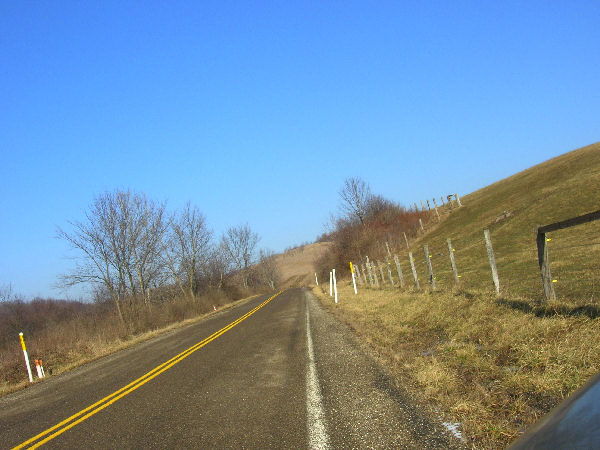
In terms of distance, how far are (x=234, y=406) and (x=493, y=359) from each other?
3751mm

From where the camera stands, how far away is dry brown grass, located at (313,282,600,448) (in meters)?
4.61

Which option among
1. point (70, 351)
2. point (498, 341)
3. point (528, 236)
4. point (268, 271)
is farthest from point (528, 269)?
point (268, 271)

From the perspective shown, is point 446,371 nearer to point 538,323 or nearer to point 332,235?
point 538,323

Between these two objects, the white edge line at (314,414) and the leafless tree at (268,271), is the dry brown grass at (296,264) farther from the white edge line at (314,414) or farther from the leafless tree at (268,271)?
the white edge line at (314,414)

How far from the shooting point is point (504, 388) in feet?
17.4

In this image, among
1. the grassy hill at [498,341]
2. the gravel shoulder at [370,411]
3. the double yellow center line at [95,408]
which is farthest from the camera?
the double yellow center line at [95,408]

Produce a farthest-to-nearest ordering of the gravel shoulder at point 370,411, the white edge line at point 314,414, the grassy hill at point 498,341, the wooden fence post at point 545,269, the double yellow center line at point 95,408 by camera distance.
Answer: the wooden fence post at point 545,269
the double yellow center line at point 95,408
the grassy hill at point 498,341
the white edge line at point 314,414
the gravel shoulder at point 370,411

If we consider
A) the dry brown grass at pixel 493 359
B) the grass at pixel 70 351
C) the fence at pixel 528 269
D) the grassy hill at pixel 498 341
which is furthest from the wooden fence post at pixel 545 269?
the grass at pixel 70 351

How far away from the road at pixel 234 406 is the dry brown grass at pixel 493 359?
0.42 m

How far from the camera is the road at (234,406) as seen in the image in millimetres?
4844

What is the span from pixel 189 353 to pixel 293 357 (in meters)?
3.70

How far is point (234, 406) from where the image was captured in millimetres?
6320

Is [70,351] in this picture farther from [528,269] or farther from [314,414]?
[528,269]

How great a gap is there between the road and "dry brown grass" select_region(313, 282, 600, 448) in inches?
16.6
